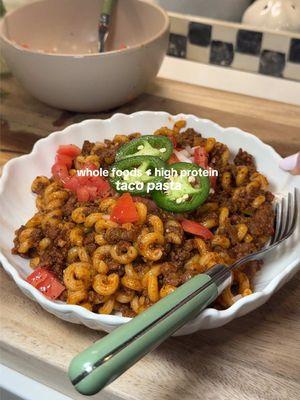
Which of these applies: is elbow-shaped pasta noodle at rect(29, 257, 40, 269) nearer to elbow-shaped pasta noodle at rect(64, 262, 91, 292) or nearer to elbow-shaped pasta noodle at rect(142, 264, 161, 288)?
elbow-shaped pasta noodle at rect(64, 262, 91, 292)

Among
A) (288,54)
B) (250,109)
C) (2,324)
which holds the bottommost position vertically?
(2,324)

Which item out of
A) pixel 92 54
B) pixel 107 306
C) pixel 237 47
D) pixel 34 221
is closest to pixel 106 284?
pixel 107 306

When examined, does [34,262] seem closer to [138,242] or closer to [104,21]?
[138,242]

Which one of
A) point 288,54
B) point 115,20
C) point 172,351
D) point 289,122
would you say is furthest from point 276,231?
point 115,20

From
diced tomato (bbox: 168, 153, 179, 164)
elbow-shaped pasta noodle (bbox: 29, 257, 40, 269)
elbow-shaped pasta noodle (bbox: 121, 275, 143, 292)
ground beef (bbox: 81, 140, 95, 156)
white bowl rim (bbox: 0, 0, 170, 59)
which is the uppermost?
white bowl rim (bbox: 0, 0, 170, 59)

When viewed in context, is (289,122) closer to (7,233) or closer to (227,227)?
(227,227)

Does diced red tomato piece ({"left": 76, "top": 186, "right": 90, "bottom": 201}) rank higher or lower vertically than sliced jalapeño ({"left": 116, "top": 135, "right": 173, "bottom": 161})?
lower

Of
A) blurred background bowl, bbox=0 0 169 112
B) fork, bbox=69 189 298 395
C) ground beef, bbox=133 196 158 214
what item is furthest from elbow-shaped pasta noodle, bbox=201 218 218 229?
blurred background bowl, bbox=0 0 169 112
